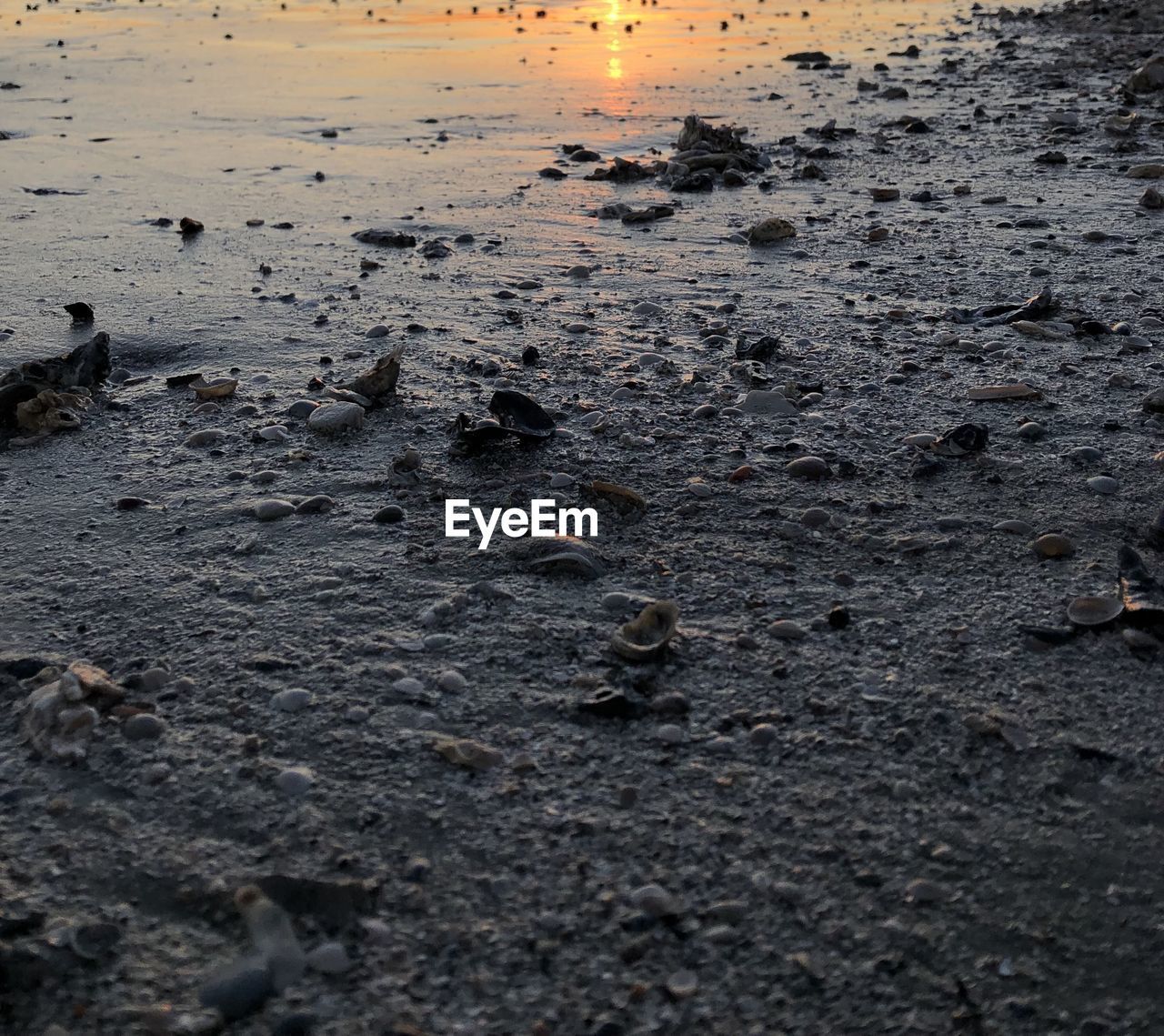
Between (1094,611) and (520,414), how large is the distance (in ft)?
7.97

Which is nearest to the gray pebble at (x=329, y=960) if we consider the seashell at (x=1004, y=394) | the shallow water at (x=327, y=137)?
the seashell at (x=1004, y=394)

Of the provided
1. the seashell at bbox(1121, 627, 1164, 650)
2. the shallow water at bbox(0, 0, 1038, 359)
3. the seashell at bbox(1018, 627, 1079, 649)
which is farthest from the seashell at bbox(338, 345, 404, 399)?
the seashell at bbox(1121, 627, 1164, 650)

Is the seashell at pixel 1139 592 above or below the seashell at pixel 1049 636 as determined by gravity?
above

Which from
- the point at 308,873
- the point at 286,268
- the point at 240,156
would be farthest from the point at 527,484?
the point at 240,156

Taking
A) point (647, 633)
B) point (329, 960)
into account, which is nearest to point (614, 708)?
point (647, 633)

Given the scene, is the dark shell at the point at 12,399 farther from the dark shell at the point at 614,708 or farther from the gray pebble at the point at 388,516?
the dark shell at the point at 614,708

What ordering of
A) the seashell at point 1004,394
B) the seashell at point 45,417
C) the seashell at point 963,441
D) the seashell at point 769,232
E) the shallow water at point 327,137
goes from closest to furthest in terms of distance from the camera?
the seashell at point 963,441, the seashell at point 45,417, the seashell at point 1004,394, the shallow water at point 327,137, the seashell at point 769,232

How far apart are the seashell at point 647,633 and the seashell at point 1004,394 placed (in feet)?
7.88

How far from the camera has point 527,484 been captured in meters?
4.55

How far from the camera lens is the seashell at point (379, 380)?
17.5 ft

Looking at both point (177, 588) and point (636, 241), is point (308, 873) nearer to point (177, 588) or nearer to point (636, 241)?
point (177, 588)

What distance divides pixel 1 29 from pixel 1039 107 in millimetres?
17485

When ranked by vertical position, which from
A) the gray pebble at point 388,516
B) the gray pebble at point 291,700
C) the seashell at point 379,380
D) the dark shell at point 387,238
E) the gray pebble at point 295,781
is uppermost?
the dark shell at point 387,238

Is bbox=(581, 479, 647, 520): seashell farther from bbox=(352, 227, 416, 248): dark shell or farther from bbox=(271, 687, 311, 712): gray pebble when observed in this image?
bbox=(352, 227, 416, 248): dark shell
